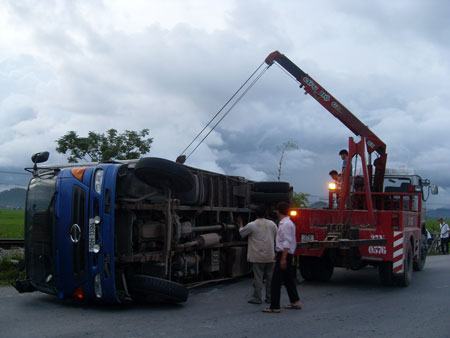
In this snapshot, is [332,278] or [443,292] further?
[332,278]

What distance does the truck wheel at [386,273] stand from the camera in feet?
35.4

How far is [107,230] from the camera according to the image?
7836 millimetres

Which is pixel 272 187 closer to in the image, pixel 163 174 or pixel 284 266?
pixel 284 266

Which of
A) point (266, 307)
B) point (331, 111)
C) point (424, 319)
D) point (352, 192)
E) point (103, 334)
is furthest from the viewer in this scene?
point (331, 111)

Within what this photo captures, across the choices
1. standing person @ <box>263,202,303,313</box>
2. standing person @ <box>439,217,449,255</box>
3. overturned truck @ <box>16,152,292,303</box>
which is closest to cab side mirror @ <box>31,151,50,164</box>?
overturned truck @ <box>16,152,292,303</box>

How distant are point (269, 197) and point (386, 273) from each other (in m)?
3.30

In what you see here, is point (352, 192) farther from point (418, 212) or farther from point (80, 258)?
point (80, 258)

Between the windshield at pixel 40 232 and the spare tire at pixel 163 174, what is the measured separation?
4.43ft

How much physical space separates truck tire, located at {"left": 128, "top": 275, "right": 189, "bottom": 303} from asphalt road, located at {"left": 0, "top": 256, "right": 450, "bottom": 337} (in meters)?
0.18

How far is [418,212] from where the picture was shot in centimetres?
1345

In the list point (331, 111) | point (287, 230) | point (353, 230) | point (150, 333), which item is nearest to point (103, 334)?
point (150, 333)

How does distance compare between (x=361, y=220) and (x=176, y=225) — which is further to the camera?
(x=361, y=220)

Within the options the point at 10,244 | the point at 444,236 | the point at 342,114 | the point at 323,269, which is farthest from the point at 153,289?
the point at 444,236

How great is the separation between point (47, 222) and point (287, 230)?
349 cm
